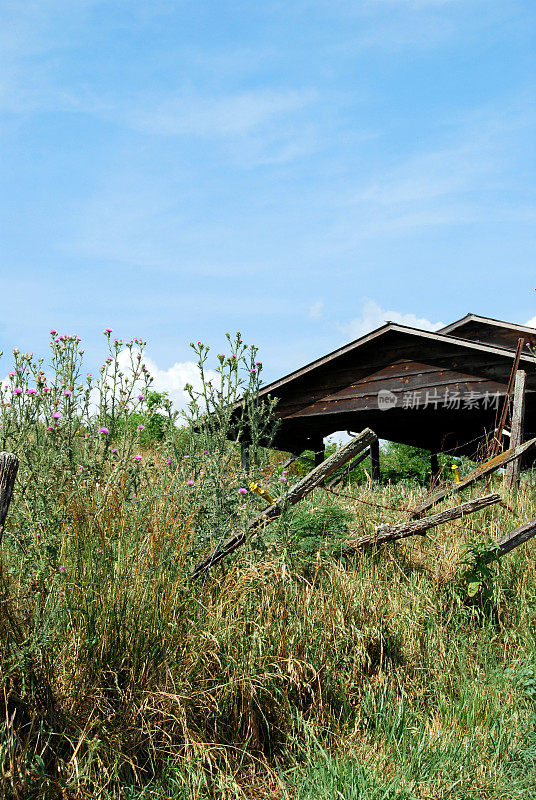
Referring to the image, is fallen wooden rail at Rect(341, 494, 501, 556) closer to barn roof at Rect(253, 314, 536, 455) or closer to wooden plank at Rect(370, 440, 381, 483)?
A: barn roof at Rect(253, 314, 536, 455)

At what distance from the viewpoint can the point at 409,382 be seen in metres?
13.0

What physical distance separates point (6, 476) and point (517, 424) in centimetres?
897

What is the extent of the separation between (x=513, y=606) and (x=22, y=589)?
15.0ft

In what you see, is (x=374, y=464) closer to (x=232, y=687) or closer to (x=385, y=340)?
(x=385, y=340)

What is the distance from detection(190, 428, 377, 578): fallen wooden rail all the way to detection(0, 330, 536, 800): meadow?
128 mm

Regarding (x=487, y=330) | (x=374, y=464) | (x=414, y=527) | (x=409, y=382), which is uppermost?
(x=487, y=330)

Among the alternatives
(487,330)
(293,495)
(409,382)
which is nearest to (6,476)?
(293,495)

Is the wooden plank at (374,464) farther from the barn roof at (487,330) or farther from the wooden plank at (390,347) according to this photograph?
the barn roof at (487,330)

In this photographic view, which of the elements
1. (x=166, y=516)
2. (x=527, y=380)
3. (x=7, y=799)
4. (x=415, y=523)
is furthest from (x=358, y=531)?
(x=527, y=380)

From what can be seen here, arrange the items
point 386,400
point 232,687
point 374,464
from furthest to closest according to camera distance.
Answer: point 374,464 < point 386,400 < point 232,687

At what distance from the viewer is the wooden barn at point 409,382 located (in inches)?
469

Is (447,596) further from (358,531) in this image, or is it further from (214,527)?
(214,527)

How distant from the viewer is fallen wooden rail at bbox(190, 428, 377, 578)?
4.50m

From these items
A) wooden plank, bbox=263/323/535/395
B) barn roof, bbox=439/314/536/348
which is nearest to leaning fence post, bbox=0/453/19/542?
wooden plank, bbox=263/323/535/395
